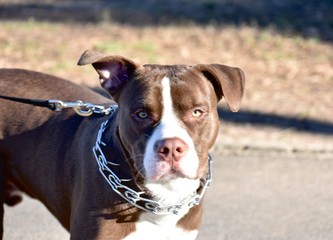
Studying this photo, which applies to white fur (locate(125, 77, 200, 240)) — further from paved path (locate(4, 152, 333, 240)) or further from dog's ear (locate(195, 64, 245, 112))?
paved path (locate(4, 152, 333, 240))

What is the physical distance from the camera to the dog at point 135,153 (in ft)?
13.4

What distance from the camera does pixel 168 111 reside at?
4.10 metres

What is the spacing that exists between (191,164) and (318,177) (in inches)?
125

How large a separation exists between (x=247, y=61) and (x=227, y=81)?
5.73 metres

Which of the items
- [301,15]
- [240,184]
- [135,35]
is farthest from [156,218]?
[301,15]

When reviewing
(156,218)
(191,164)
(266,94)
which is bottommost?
(266,94)

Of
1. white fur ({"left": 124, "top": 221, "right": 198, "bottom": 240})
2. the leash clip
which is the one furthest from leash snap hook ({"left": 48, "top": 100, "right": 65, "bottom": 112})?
white fur ({"left": 124, "top": 221, "right": 198, "bottom": 240})

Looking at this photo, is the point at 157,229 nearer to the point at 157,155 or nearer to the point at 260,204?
the point at 157,155

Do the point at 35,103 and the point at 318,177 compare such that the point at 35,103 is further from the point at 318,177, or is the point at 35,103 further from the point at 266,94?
the point at 266,94

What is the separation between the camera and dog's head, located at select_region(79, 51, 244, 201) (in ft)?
13.1

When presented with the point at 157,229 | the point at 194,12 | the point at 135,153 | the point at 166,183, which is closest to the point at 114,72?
the point at 135,153

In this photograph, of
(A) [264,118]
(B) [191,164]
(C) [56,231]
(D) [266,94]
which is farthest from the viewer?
(D) [266,94]

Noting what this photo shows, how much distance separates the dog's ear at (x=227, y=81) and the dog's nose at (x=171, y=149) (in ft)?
1.65

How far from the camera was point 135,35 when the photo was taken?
11.2 metres
